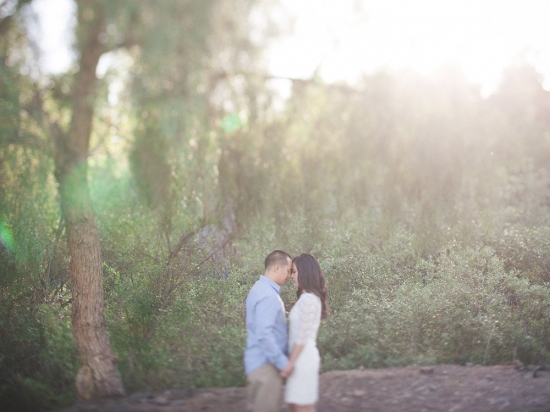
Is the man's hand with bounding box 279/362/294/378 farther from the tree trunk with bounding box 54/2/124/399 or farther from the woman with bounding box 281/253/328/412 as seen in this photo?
the tree trunk with bounding box 54/2/124/399

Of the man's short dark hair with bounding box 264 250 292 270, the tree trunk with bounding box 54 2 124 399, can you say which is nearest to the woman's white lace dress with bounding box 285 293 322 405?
the man's short dark hair with bounding box 264 250 292 270

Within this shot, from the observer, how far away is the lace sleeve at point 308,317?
157 inches

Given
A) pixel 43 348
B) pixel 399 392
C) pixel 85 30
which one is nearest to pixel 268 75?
pixel 85 30

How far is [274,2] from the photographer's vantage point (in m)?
5.66

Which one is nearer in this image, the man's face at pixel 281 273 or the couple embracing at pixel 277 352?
the couple embracing at pixel 277 352

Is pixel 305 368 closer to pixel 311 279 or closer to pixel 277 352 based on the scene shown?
pixel 277 352

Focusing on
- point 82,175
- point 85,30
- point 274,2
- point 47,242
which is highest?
point 274,2

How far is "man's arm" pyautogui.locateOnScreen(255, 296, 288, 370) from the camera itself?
4.01 meters

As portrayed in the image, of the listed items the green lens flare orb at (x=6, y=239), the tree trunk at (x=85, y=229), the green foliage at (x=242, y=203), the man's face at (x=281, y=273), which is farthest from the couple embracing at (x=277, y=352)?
the green lens flare orb at (x=6, y=239)

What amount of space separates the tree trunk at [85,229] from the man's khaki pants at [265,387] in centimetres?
247

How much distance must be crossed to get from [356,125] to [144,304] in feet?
13.8

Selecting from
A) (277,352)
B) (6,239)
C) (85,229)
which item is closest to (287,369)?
(277,352)

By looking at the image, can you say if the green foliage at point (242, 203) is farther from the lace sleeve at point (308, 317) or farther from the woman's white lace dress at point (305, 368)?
the woman's white lace dress at point (305, 368)

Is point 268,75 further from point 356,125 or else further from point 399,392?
point 399,392
